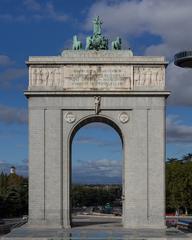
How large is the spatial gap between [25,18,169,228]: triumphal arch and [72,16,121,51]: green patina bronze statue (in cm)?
94

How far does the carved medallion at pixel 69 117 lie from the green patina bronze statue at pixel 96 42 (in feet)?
17.0

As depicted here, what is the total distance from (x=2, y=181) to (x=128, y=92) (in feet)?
146

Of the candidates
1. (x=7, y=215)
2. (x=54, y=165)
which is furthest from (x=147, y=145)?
(x=7, y=215)

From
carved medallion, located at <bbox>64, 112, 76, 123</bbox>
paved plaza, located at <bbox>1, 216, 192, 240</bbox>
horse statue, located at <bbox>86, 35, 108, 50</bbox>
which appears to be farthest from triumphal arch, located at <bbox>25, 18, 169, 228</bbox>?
paved plaza, located at <bbox>1, 216, 192, 240</bbox>

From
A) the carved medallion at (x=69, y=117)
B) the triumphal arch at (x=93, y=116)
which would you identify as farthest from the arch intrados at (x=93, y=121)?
the carved medallion at (x=69, y=117)

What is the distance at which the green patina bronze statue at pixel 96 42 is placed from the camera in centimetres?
4975

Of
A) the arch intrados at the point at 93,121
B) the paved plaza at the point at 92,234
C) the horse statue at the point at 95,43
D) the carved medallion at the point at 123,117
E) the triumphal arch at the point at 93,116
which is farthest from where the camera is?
the horse statue at the point at 95,43

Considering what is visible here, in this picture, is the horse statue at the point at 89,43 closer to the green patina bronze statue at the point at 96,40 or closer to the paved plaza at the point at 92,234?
the green patina bronze statue at the point at 96,40

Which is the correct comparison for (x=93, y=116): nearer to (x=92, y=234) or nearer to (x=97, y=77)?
(x=97, y=77)

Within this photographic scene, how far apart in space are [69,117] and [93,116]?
5.97 feet

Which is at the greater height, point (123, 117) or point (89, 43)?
point (89, 43)

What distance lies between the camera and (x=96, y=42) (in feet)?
164

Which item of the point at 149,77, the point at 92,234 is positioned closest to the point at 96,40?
the point at 149,77

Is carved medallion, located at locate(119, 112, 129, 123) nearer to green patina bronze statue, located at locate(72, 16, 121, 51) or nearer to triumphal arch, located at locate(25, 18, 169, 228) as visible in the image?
triumphal arch, located at locate(25, 18, 169, 228)
